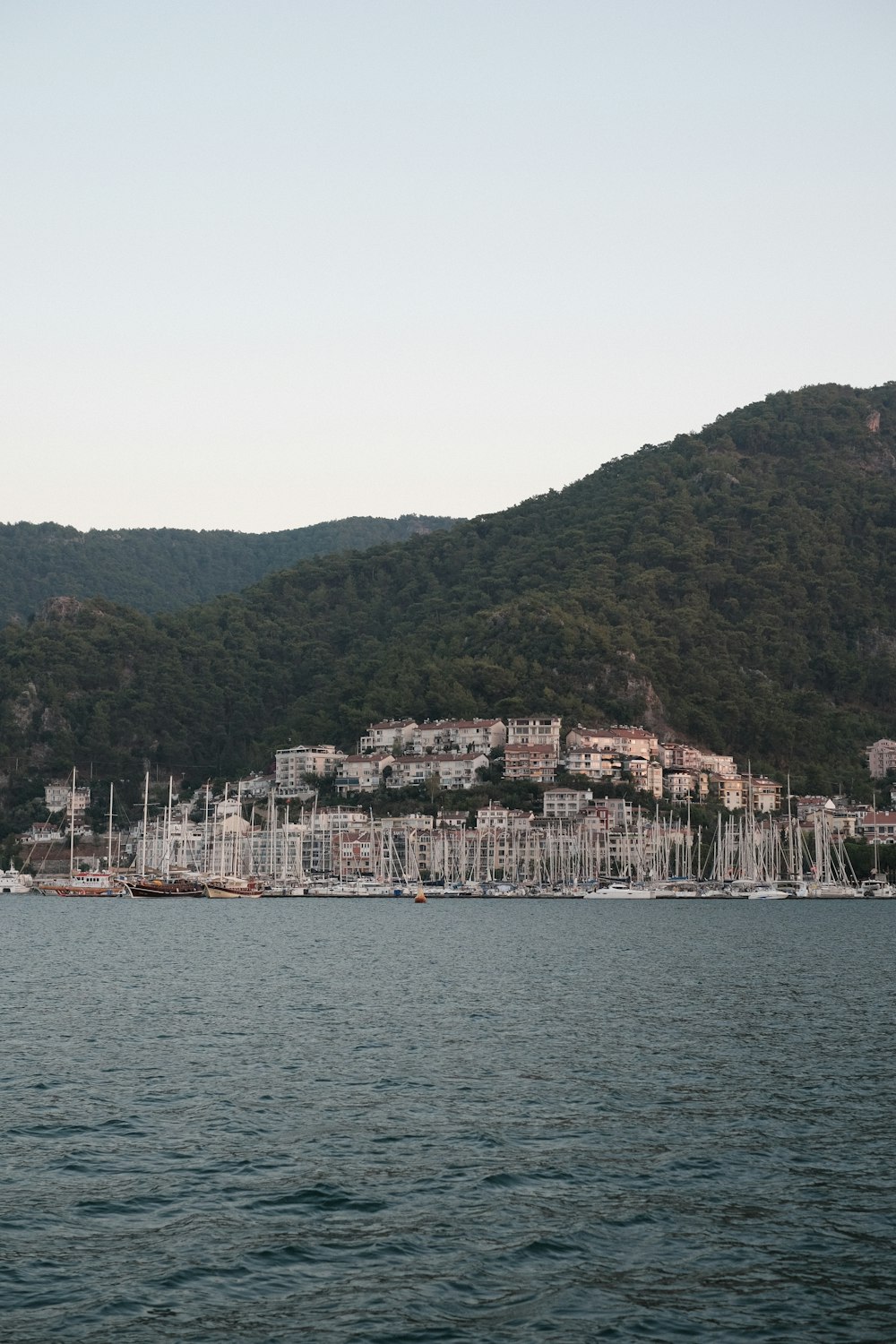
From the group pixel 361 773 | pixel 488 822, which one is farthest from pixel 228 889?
pixel 361 773

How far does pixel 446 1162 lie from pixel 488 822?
126m

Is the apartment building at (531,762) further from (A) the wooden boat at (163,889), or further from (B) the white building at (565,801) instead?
(A) the wooden boat at (163,889)

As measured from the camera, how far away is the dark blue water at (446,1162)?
16.1 m

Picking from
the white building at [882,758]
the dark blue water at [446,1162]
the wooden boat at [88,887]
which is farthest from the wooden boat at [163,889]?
the dark blue water at [446,1162]

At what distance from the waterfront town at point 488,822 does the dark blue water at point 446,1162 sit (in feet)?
295

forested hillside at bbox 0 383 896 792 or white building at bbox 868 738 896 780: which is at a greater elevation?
forested hillside at bbox 0 383 896 792

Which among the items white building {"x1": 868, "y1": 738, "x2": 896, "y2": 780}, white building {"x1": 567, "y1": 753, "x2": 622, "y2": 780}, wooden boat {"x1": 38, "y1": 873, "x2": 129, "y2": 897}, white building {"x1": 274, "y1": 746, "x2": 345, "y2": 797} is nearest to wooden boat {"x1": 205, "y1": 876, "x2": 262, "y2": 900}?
wooden boat {"x1": 38, "y1": 873, "x2": 129, "y2": 897}

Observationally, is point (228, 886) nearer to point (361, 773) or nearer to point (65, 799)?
point (361, 773)

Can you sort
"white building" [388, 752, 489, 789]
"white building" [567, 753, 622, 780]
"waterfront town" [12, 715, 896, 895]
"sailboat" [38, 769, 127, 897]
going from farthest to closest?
"white building" [388, 752, 489, 789]
"white building" [567, 753, 622, 780]
"waterfront town" [12, 715, 896, 895]
"sailboat" [38, 769, 127, 897]

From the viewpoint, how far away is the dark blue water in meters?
16.1

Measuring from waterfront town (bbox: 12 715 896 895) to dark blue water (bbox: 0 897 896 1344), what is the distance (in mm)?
89936

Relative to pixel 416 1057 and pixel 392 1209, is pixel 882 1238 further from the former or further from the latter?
pixel 416 1057

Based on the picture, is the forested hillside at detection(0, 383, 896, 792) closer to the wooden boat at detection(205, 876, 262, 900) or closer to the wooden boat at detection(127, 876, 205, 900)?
the wooden boat at detection(205, 876, 262, 900)

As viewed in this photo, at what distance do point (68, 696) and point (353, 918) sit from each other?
340 ft
